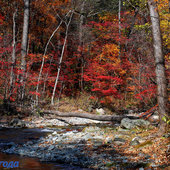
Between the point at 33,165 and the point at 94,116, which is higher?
the point at 33,165

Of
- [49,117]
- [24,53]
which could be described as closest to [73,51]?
[24,53]

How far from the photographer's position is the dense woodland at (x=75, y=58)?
50.3ft

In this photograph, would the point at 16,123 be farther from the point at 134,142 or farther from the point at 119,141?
the point at 134,142

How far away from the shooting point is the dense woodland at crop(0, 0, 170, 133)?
1533 centimetres

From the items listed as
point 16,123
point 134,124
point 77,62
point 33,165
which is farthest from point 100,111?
point 33,165

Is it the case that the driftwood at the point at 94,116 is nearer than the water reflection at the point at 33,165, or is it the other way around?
the water reflection at the point at 33,165

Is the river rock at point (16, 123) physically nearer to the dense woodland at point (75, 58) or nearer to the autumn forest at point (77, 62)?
the autumn forest at point (77, 62)

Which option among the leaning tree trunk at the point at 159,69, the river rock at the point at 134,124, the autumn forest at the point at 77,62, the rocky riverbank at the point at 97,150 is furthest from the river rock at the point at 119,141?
the autumn forest at the point at 77,62

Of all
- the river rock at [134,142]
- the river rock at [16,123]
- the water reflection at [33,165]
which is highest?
the river rock at [134,142]

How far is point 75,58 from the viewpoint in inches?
829

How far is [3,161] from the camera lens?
18.5 ft

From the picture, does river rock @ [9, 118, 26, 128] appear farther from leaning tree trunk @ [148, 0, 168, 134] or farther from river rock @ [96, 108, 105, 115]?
leaning tree trunk @ [148, 0, 168, 134]

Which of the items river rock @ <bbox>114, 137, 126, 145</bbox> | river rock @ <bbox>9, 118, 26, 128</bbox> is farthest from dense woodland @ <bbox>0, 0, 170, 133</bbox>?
river rock @ <bbox>114, 137, 126, 145</bbox>

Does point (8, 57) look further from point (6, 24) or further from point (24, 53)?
point (6, 24)
